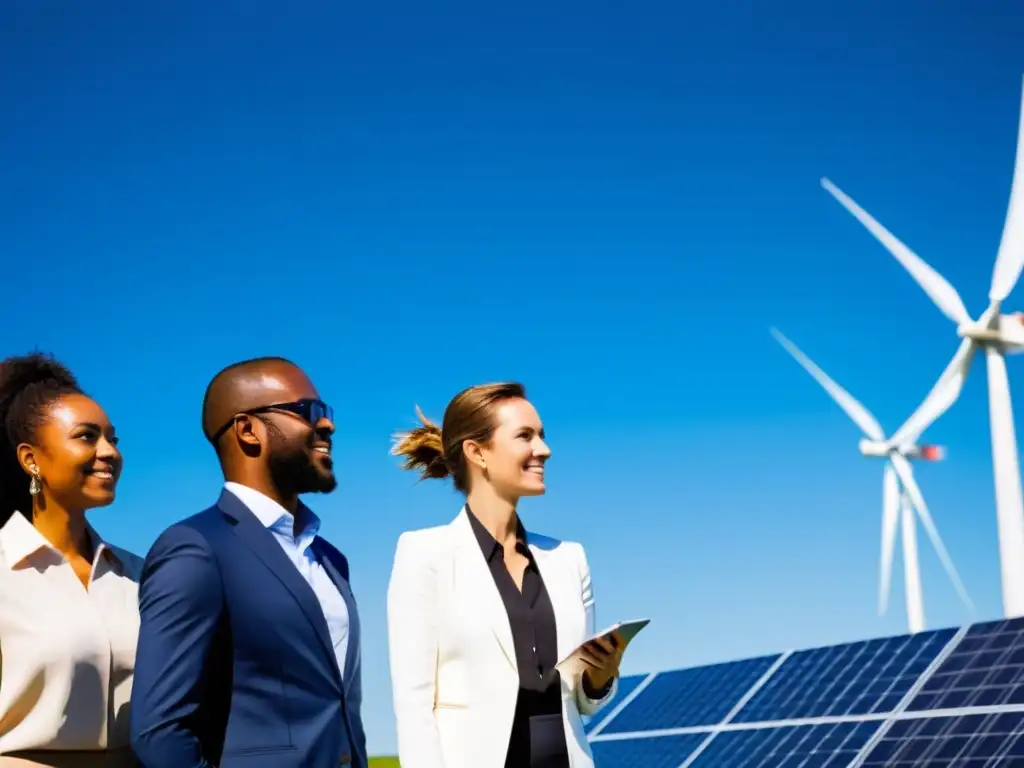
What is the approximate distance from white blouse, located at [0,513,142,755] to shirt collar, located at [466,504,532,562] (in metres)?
1.46

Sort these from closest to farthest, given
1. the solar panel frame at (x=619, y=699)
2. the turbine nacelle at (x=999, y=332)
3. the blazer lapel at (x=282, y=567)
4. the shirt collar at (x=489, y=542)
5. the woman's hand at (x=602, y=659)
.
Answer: the blazer lapel at (x=282, y=567) → the woman's hand at (x=602, y=659) → the shirt collar at (x=489, y=542) → the solar panel frame at (x=619, y=699) → the turbine nacelle at (x=999, y=332)

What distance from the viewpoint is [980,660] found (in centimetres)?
1645

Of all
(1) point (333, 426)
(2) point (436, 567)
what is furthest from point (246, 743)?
(2) point (436, 567)

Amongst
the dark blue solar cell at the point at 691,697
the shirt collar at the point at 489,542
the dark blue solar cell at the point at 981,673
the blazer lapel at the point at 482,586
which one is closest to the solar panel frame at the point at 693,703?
the dark blue solar cell at the point at 691,697

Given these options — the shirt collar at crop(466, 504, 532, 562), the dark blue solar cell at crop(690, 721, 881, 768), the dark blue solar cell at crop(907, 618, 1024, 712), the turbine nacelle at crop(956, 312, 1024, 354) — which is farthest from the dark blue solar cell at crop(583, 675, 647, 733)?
the shirt collar at crop(466, 504, 532, 562)

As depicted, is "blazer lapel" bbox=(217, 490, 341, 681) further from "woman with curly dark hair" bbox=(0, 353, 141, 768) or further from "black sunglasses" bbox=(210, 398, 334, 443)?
"woman with curly dark hair" bbox=(0, 353, 141, 768)

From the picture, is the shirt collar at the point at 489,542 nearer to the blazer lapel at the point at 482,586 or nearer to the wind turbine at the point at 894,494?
the blazer lapel at the point at 482,586

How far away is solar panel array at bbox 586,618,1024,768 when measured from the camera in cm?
1519

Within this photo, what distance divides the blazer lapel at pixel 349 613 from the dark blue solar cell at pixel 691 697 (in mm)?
15211

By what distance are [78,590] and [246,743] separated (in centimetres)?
108

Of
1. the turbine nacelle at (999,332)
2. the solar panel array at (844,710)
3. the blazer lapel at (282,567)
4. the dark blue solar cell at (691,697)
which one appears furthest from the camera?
the turbine nacelle at (999,332)

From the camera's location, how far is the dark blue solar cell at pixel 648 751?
18.7m

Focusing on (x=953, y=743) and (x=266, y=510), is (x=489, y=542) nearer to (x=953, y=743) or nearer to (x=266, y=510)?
(x=266, y=510)

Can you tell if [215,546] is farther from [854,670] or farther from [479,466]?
[854,670]
